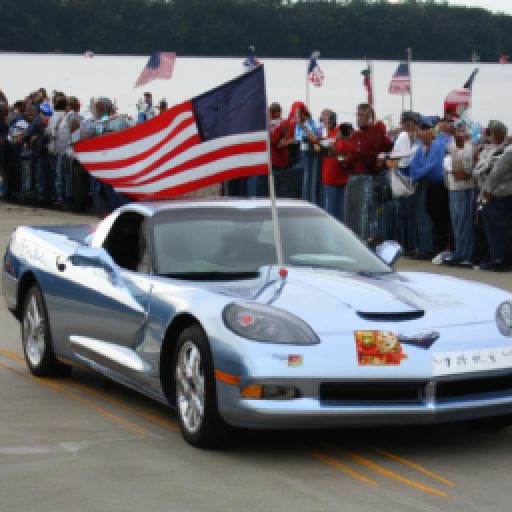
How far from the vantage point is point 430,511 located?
599 centimetres

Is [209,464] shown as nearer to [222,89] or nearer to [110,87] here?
[222,89]

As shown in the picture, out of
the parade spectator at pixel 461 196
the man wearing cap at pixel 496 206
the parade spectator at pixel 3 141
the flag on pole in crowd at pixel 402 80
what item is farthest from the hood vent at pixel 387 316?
the flag on pole in crowd at pixel 402 80

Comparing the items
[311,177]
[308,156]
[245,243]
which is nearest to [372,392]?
[245,243]

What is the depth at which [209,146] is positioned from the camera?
376 inches

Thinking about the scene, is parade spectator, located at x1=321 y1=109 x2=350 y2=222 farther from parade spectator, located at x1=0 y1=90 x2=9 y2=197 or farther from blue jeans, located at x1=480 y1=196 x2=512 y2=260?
parade spectator, located at x1=0 y1=90 x2=9 y2=197

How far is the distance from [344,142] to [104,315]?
9.67 meters

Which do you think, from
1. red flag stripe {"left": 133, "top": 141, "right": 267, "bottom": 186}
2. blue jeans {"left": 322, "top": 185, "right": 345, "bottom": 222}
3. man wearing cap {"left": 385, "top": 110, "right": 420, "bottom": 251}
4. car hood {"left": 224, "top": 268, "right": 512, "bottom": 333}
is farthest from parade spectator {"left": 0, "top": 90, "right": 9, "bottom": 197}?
car hood {"left": 224, "top": 268, "right": 512, "bottom": 333}

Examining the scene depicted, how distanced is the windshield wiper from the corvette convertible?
0.01m

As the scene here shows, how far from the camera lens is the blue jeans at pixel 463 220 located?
53.3ft

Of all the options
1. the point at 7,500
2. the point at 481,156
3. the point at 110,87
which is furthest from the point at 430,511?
the point at 110,87

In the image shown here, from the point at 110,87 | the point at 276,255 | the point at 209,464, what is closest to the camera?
the point at 209,464

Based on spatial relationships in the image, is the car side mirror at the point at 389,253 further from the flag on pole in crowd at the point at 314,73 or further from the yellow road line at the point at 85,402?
the flag on pole in crowd at the point at 314,73

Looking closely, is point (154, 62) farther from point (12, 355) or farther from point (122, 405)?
point (122, 405)

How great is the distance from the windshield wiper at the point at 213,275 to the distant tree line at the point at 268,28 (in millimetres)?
110207
